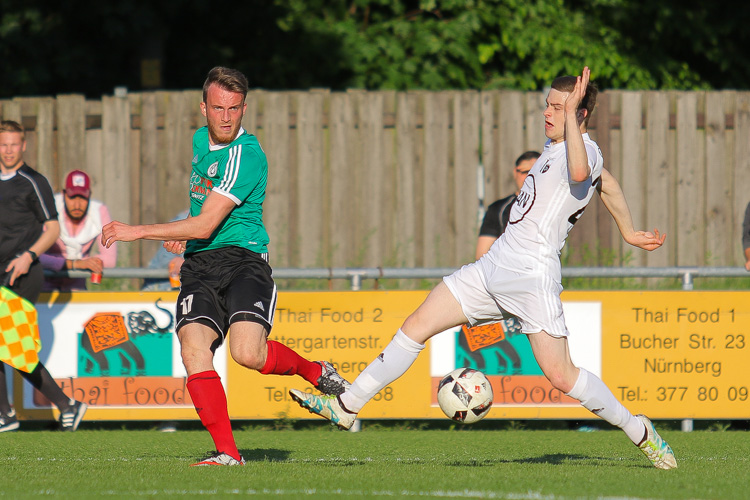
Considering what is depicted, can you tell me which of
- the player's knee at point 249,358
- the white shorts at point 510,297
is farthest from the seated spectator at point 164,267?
the white shorts at point 510,297

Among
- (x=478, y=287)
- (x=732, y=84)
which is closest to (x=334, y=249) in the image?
(x=478, y=287)

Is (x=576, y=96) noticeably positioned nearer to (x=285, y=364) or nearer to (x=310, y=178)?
(x=285, y=364)

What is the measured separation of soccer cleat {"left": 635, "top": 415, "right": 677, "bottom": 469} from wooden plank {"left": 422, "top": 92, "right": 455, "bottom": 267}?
20.5 feet

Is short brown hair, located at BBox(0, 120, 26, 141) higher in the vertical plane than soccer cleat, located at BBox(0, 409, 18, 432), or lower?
higher

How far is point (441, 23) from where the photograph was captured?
16422 millimetres

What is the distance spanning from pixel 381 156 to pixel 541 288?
6498 millimetres

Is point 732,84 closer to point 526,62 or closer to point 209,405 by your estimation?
point 526,62

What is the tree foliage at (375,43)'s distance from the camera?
52.2 feet

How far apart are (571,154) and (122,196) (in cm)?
758

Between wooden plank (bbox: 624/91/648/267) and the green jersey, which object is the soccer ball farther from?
wooden plank (bbox: 624/91/648/267)

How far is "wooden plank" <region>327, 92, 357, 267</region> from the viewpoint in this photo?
39.4 feet

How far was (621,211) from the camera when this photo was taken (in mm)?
5941

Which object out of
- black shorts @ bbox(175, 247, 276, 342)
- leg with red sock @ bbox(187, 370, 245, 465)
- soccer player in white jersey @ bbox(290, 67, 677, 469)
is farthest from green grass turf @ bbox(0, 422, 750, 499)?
black shorts @ bbox(175, 247, 276, 342)

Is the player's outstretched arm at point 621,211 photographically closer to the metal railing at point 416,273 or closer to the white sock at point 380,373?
the white sock at point 380,373
